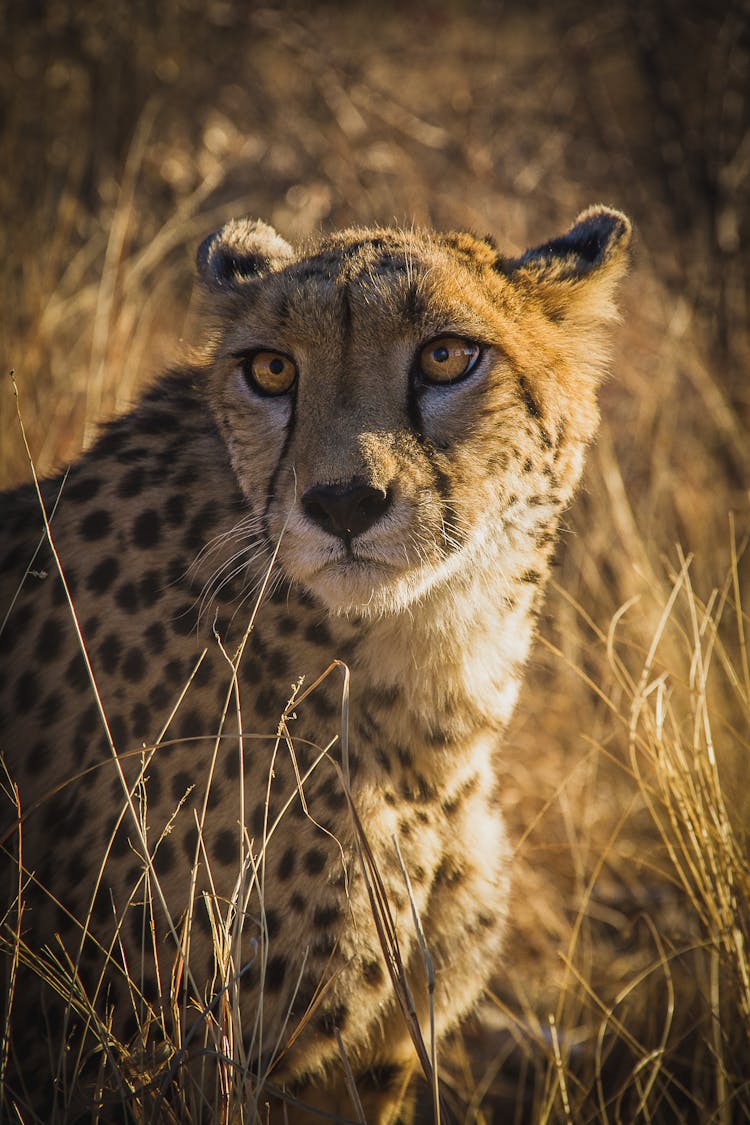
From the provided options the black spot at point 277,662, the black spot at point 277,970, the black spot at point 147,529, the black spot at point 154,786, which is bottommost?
the black spot at point 277,970

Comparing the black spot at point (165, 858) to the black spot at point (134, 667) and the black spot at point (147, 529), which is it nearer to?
the black spot at point (134, 667)

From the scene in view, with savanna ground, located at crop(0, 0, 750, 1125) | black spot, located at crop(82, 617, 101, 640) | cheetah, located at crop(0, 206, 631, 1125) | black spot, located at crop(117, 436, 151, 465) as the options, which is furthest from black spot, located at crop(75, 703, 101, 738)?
savanna ground, located at crop(0, 0, 750, 1125)

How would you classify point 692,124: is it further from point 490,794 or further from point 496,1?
point 490,794

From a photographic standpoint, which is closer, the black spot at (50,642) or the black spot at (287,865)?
the black spot at (287,865)

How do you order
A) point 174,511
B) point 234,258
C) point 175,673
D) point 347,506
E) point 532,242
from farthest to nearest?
point 532,242, point 234,258, point 174,511, point 175,673, point 347,506

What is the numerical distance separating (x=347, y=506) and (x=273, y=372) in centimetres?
39

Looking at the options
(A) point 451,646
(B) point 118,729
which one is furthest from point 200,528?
(A) point 451,646

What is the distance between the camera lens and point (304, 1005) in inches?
66.2

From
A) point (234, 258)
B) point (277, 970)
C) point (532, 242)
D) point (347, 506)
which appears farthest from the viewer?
point (532, 242)

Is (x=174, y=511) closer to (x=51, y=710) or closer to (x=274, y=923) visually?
(x=51, y=710)

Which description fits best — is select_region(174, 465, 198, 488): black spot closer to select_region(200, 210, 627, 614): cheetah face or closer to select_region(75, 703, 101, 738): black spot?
select_region(200, 210, 627, 614): cheetah face

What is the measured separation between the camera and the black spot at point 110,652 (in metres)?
1.80

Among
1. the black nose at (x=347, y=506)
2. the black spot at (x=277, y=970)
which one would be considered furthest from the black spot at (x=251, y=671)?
the black spot at (x=277, y=970)

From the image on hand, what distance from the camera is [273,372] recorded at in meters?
1.82
